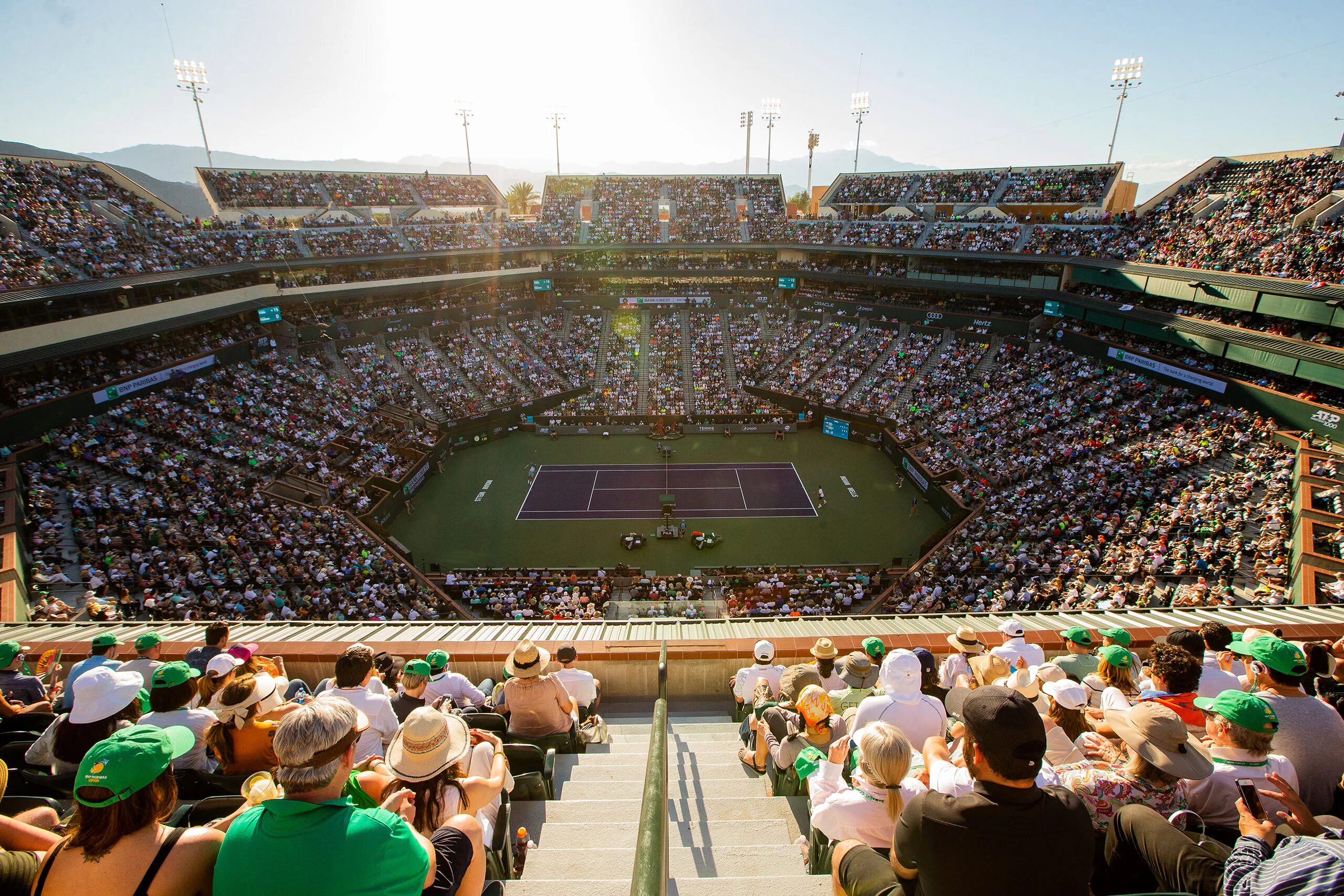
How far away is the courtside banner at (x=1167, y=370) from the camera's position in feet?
84.1

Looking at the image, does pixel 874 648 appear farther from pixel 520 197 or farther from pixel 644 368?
pixel 520 197

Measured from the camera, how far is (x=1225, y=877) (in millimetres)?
2523

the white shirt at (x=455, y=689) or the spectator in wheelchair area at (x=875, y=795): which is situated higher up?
the spectator in wheelchair area at (x=875, y=795)

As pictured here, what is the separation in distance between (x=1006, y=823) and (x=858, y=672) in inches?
125

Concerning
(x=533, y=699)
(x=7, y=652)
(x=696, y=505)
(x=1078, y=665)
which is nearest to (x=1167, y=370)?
(x=696, y=505)

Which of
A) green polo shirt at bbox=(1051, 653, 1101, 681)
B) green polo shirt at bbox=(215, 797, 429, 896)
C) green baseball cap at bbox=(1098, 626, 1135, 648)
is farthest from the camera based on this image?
green baseball cap at bbox=(1098, 626, 1135, 648)

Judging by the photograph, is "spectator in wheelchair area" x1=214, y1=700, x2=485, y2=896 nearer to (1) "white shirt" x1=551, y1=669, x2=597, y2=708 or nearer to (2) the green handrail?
(2) the green handrail

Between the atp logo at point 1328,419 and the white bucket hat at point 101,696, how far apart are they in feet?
101

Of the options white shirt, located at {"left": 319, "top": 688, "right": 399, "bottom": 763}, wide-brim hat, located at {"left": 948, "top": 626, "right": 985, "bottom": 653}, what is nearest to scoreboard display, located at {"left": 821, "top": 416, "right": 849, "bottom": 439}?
wide-brim hat, located at {"left": 948, "top": 626, "right": 985, "bottom": 653}

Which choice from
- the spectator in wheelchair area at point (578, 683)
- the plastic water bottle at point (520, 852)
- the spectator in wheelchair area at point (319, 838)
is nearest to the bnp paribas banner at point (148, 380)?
the spectator in wheelchair area at point (578, 683)

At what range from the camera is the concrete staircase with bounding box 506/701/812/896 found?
3.93m

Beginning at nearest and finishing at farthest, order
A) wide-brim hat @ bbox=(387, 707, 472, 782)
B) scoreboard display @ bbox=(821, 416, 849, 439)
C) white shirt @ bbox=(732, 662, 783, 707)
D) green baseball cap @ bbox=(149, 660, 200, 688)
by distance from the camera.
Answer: wide-brim hat @ bbox=(387, 707, 472, 782), green baseball cap @ bbox=(149, 660, 200, 688), white shirt @ bbox=(732, 662, 783, 707), scoreboard display @ bbox=(821, 416, 849, 439)

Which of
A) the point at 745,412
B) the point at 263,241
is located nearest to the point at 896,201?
the point at 745,412

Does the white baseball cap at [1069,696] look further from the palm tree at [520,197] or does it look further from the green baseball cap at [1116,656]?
the palm tree at [520,197]
